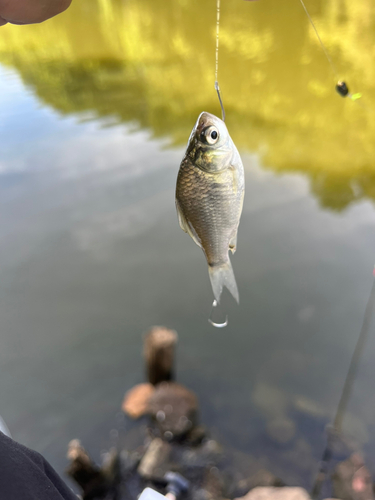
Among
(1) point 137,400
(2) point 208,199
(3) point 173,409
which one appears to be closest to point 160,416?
(3) point 173,409

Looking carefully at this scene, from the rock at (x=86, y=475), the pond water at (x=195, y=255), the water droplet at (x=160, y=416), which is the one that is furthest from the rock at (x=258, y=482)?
the rock at (x=86, y=475)

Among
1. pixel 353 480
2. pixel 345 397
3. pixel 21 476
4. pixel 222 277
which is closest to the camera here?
pixel 21 476

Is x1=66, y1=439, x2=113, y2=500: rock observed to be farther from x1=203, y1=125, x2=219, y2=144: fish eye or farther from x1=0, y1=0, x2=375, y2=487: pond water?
x1=203, y1=125, x2=219, y2=144: fish eye

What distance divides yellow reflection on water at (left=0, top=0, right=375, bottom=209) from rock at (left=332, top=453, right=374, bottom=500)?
473 cm

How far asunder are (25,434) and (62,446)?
0.48m

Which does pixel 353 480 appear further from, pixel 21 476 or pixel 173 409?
pixel 21 476

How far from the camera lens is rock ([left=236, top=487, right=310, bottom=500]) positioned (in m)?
3.27

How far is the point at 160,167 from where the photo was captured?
839cm

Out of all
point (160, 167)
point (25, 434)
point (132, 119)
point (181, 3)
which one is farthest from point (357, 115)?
point (181, 3)

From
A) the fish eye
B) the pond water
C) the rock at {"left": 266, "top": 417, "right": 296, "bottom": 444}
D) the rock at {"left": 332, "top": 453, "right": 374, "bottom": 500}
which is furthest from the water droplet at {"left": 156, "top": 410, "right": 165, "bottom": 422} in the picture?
the fish eye

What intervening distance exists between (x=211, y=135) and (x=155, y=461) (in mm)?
3565

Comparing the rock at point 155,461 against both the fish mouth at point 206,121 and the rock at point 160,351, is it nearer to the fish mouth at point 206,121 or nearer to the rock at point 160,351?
the rock at point 160,351

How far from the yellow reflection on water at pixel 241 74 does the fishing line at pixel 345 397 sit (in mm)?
2788

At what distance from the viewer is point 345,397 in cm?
448
